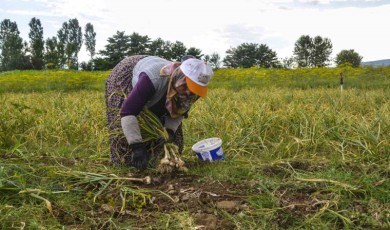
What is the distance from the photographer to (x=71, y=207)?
2.21 meters

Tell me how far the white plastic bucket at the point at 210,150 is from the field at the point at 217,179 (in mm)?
57

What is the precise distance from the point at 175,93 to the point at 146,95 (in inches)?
7.3

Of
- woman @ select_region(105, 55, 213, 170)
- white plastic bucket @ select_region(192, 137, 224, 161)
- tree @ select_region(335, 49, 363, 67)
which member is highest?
tree @ select_region(335, 49, 363, 67)

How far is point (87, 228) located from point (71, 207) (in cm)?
22

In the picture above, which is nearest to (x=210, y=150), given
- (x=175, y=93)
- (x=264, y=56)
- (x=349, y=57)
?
(x=175, y=93)

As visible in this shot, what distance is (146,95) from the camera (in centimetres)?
267

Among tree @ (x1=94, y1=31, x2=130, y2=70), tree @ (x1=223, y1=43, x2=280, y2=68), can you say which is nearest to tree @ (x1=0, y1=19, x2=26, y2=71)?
tree @ (x1=94, y1=31, x2=130, y2=70)

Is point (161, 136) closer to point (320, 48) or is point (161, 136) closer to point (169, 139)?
point (169, 139)

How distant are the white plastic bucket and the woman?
0.61ft

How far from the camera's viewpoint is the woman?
248cm

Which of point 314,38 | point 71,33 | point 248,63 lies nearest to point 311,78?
point 248,63

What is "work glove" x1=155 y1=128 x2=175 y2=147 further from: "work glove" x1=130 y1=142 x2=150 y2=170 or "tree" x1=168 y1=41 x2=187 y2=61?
"tree" x1=168 y1=41 x2=187 y2=61

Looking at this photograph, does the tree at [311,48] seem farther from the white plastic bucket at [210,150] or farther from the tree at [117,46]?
the white plastic bucket at [210,150]

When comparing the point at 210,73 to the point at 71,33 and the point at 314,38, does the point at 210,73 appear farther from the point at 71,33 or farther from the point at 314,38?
the point at 71,33
